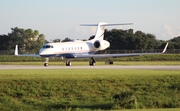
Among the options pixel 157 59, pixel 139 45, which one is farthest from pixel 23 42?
pixel 157 59

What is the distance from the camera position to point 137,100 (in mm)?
31234

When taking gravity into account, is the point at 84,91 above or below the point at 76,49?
below

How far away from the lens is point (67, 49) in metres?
68.1

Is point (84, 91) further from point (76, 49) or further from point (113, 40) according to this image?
point (113, 40)

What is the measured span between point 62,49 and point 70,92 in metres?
33.3

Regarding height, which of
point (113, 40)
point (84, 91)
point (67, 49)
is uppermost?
point (113, 40)

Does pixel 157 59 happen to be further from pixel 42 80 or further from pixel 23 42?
pixel 23 42

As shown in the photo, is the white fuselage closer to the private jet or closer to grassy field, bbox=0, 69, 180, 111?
the private jet

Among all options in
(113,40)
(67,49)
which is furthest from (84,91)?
(113,40)

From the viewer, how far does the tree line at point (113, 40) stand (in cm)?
13088

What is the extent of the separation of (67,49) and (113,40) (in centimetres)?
7306

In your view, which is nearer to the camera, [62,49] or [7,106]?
[7,106]

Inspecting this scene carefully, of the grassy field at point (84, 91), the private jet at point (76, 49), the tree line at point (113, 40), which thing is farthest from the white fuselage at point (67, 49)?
the tree line at point (113, 40)

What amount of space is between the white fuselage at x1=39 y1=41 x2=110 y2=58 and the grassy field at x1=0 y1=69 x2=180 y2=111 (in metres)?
28.4
